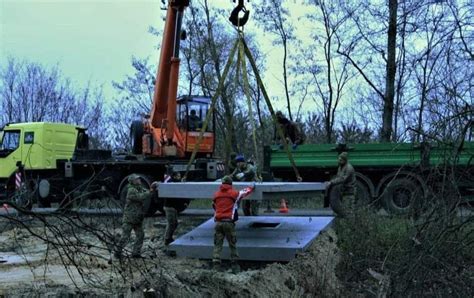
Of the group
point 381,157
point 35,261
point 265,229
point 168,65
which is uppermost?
point 168,65

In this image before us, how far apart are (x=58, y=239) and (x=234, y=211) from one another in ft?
12.7

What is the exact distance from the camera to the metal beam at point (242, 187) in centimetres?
804

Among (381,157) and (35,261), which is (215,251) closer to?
(35,261)

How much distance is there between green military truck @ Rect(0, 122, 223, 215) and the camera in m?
16.3

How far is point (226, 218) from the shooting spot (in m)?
8.56

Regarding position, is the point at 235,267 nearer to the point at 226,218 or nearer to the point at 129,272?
the point at 226,218

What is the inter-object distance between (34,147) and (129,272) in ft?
41.6

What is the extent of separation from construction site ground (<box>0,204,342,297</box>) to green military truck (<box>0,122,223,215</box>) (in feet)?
19.3

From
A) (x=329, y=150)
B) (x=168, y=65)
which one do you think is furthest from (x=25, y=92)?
(x=329, y=150)

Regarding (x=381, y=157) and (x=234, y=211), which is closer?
(x=234, y=211)

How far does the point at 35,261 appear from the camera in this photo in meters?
10.0

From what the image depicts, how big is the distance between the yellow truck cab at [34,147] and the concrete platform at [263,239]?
9.31 meters

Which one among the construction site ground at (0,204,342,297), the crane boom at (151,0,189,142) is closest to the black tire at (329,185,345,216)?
the construction site ground at (0,204,342,297)

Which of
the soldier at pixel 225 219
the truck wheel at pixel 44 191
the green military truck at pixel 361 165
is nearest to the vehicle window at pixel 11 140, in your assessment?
the truck wheel at pixel 44 191
